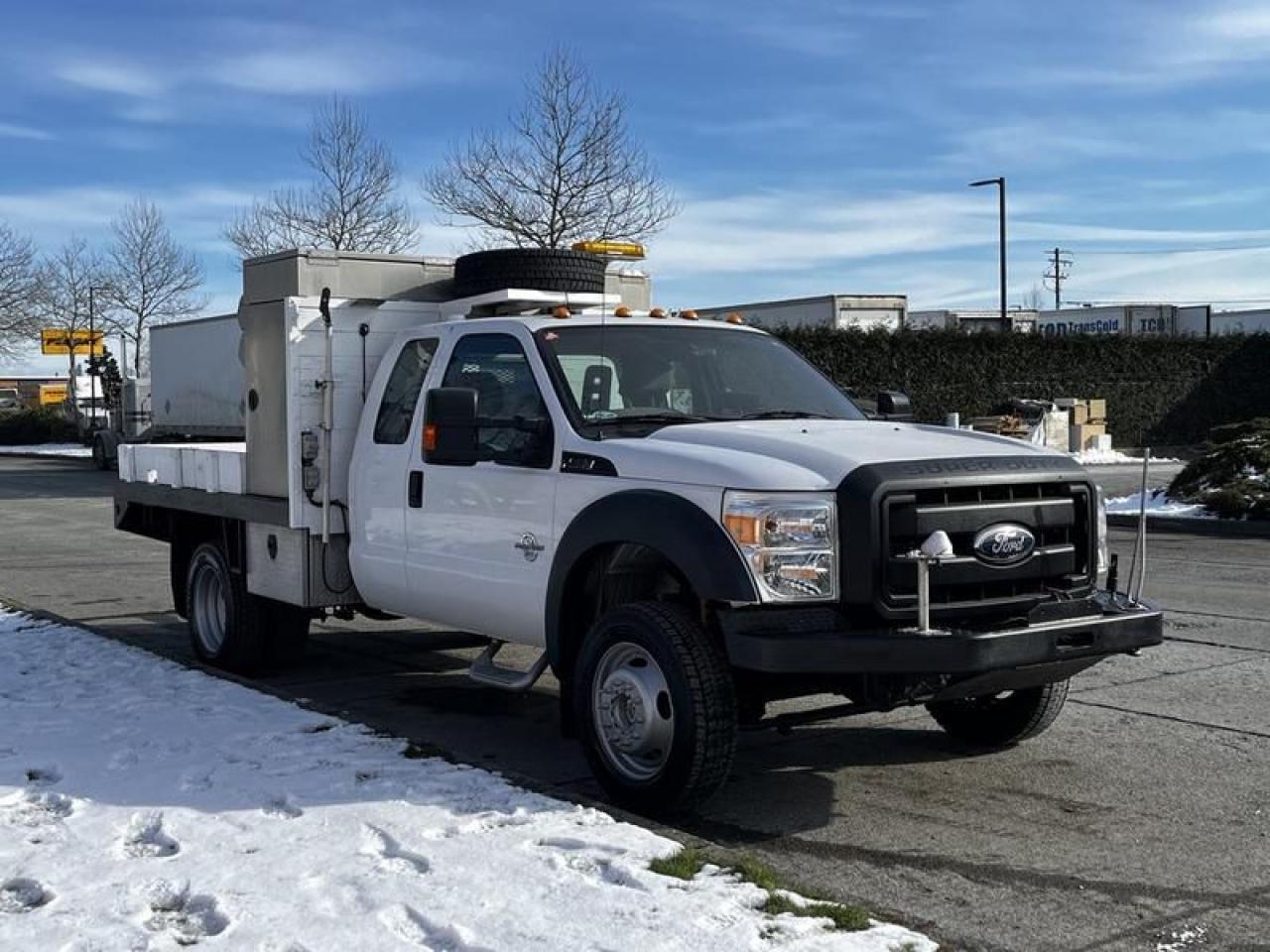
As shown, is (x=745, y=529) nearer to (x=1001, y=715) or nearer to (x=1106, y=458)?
(x=1001, y=715)

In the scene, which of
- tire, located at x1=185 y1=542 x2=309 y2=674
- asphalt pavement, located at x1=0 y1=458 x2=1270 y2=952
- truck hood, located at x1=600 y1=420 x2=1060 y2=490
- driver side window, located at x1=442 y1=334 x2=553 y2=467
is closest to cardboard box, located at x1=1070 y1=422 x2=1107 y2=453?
asphalt pavement, located at x1=0 y1=458 x2=1270 y2=952

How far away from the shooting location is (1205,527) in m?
17.8

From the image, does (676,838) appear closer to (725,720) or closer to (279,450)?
(725,720)

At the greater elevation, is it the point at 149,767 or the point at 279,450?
the point at 279,450

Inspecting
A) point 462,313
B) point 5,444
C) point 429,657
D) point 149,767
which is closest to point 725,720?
point 149,767

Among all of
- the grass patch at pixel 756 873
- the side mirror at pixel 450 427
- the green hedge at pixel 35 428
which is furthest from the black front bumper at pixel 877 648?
the green hedge at pixel 35 428

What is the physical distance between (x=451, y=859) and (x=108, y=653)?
4.55 m

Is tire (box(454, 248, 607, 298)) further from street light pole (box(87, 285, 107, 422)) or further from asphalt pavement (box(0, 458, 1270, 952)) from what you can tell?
street light pole (box(87, 285, 107, 422))

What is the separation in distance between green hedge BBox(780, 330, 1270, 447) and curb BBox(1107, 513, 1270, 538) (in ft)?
43.3

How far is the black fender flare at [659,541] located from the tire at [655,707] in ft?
0.80

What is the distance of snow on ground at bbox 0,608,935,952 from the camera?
4012 millimetres

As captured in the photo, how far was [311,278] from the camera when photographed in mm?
7555

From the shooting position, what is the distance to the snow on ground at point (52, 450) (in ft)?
154

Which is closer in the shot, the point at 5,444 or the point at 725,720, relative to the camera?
the point at 725,720
